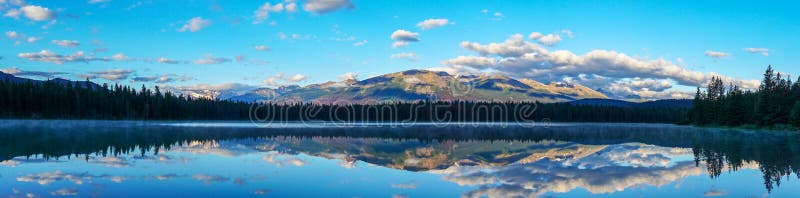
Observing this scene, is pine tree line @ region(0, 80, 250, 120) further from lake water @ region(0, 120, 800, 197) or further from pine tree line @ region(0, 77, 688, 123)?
lake water @ region(0, 120, 800, 197)

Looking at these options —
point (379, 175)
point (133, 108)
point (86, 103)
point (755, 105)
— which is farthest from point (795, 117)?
point (133, 108)

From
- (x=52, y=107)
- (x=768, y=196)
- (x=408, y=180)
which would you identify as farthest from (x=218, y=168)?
(x=52, y=107)

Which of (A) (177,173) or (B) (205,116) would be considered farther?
(B) (205,116)

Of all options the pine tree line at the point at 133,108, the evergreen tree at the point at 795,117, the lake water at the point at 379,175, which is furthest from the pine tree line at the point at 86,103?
the evergreen tree at the point at 795,117

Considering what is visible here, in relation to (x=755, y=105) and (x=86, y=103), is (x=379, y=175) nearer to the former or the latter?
(x=755, y=105)

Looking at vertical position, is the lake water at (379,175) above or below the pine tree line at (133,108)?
below

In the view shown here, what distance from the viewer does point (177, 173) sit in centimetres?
2030

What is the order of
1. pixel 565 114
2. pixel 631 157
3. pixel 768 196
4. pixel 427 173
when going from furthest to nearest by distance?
pixel 565 114 → pixel 631 157 → pixel 427 173 → pixel 768 196

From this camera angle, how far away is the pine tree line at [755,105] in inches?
3455

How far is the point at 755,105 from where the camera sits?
95.6m

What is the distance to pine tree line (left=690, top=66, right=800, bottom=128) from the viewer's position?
3455 inches

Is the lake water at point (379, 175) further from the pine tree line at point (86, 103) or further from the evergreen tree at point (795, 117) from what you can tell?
the pine tree line at point (86, 103)

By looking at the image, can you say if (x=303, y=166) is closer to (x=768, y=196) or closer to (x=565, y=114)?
(x=768, y=196)

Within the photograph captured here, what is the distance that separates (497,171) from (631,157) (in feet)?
38.4
